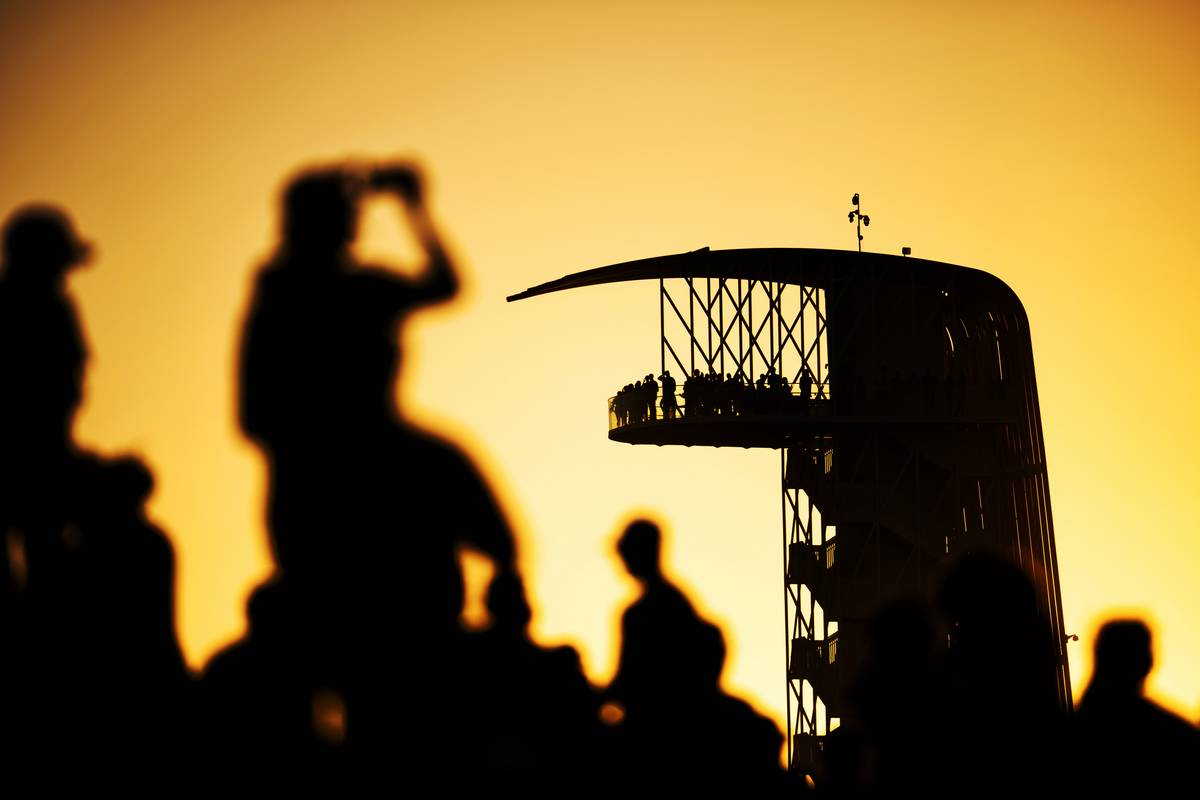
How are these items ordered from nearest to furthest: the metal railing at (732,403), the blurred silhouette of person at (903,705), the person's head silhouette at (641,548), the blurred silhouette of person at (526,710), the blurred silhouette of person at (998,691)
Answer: the blurred silhouette of person at (526,710)
the blurred silhouette of person at (998,691)
the blurred silhouette of person at (903,705)
the person's head silhouette at (641,548)
the metal railing at (732,403)

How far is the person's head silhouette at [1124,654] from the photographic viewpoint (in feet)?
24.8

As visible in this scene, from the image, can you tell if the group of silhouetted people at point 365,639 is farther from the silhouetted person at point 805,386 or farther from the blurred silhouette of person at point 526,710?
the silhouetted person at point 805,386

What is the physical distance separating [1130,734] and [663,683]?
7.31ft

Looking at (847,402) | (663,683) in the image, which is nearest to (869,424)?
(847,402)

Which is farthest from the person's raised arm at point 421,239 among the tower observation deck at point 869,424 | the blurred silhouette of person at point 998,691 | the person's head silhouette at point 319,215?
the tower observation deck at point 869,424

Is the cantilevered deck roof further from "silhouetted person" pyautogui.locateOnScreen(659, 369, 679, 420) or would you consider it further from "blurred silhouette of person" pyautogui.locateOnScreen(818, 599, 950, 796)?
"blurred silhouette of person" pyautogui.locateOnScreen(818, 599, 950, 796)

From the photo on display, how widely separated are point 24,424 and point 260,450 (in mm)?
1591

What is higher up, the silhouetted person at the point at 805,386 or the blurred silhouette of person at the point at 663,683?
the silhouetted person at the point at 805,386

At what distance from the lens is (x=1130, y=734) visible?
762 cm

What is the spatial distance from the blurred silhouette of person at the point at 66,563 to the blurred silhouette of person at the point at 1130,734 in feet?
13.2

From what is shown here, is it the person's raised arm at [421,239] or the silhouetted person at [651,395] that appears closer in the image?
the person's raised arm at [421,239]

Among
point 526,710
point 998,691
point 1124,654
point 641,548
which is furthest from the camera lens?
point 641,548

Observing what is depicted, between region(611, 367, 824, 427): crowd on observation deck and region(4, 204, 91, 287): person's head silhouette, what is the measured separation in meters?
40.8

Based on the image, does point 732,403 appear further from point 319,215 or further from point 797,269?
point 319,215
